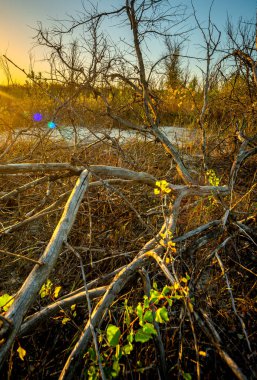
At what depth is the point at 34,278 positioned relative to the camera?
35.1 inches

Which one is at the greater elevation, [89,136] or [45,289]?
[89,136]

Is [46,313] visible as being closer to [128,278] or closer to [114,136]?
[128,278]

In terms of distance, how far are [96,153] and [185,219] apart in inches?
84.7

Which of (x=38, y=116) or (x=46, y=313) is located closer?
(x=46, y=313)

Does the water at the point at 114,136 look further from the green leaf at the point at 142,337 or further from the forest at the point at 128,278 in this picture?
the green leaf at the point at 142,337

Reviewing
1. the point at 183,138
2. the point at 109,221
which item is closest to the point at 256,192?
the point at 109,221

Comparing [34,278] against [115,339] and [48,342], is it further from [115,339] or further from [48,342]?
[48,342]

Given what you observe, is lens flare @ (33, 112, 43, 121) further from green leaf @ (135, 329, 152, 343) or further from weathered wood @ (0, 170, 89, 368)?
green leaf @ (135, 329, 152, 343)

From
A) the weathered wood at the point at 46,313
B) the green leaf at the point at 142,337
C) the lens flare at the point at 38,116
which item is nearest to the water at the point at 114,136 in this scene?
the lens flare at the point at 38,116

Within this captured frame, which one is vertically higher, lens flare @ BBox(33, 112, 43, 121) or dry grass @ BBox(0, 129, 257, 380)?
lens flare @ BBox(33, 112, 43, 121)

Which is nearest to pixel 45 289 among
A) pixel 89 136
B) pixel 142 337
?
pixel 142 337

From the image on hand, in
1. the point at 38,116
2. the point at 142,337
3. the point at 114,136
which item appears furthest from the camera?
the point at 38,116

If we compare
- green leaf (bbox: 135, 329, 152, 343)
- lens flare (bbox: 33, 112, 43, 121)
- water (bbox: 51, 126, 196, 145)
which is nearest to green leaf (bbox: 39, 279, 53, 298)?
green leaf (bbox: 135, 329, 152, 343)

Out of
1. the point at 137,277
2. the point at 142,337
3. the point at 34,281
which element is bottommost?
the point at 137,277
